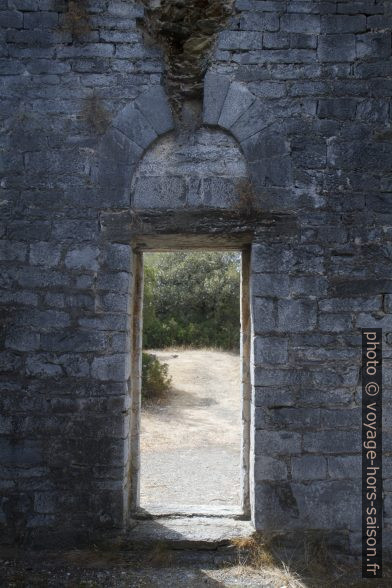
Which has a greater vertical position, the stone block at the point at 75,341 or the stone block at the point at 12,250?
the stone block at the point at 12,250

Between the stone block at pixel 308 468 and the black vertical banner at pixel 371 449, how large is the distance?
296 millimetres

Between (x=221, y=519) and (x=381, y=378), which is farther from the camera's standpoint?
(x=221, y=519)

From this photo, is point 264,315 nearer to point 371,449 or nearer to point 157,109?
point 371,449

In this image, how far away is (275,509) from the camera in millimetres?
3414

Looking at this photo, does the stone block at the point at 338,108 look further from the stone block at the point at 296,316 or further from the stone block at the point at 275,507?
the stone block at the point at 275,507

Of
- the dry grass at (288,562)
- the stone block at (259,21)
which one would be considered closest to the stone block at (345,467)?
the dry grass at (288,562)

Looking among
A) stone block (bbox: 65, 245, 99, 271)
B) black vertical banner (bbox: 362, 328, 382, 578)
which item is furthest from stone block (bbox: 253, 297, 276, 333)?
stone block (bbox: 65, 245, 99, 271)

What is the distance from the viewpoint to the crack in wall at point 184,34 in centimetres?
354

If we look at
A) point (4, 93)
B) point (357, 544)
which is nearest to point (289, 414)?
point (357, 544)

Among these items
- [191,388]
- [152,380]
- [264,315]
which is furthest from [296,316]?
[191,388]

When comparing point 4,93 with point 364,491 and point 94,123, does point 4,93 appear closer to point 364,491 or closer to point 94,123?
point 94,123

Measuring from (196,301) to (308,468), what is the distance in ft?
47.7

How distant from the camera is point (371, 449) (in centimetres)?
344

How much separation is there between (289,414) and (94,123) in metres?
2.62
